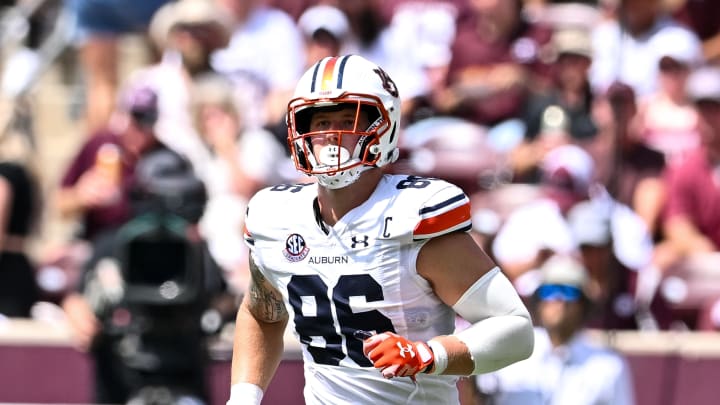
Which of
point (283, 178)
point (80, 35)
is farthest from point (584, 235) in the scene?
point (80, 35)

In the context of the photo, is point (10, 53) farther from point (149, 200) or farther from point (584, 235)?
point (584, 235)

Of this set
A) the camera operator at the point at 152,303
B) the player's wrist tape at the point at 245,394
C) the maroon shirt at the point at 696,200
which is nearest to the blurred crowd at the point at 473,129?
the maroon shirt at the point at 696,200

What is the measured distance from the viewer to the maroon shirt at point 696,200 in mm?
7844

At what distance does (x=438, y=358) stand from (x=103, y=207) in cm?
455

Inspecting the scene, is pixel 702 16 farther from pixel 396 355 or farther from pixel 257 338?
pixel 396 355

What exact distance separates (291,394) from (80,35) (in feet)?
9.62

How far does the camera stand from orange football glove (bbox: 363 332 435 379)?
371 cm

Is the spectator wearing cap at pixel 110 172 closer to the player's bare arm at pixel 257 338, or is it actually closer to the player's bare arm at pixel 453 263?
the player's bare arm at pixel 257 338

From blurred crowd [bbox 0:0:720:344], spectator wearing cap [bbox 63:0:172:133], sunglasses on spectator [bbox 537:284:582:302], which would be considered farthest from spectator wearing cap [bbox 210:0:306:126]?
sunglasses on spectator [bbox 537:284:582:302]

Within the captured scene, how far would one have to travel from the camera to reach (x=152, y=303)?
6980 millimetres

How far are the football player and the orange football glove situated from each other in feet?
0.35

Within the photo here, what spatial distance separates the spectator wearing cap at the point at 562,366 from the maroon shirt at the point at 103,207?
2377 millimetres

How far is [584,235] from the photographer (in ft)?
25.0

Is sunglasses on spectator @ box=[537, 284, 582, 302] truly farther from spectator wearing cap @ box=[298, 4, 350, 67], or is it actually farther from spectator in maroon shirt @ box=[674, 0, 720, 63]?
spectator in maroon shirt @ box=[674, 0, 720, 63]
